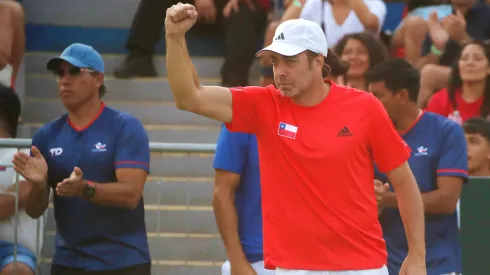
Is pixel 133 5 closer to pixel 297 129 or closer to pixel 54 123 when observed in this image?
pixel 54 123

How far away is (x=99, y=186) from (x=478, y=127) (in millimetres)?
2642

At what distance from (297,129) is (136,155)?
65.4 inches

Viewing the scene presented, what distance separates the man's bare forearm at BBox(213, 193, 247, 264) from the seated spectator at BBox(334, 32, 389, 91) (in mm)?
2092

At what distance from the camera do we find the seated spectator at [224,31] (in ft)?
31.2

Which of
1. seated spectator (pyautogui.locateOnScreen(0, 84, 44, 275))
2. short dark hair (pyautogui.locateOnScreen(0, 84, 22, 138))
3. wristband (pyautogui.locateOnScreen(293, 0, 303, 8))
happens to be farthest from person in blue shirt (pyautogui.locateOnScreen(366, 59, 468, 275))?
short dark hair (pyautogui.locateOnScreen(0, 84, 22, 138))

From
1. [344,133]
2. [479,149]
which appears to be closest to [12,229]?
[344,133]

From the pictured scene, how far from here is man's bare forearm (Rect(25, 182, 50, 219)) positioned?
20.8 feet

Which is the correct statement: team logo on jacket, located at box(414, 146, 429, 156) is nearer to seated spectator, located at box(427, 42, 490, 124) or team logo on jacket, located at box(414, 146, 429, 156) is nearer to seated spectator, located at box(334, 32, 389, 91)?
seated spectator, located at box(334, 32, 389, 91)

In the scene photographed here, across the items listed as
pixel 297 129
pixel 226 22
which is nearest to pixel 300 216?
pixel 297 129

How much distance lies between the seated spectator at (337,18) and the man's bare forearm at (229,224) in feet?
10.5

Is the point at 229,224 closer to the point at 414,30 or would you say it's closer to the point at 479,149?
the point at 479,149

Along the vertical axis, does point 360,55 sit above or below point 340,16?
below

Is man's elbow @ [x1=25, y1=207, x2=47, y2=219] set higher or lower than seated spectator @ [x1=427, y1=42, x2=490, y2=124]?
lower

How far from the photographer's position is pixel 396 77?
21.3 feet
